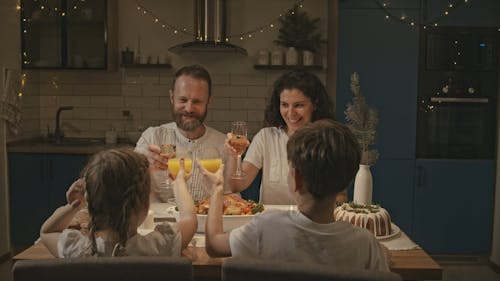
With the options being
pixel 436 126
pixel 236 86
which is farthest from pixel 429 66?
pixel 236 86

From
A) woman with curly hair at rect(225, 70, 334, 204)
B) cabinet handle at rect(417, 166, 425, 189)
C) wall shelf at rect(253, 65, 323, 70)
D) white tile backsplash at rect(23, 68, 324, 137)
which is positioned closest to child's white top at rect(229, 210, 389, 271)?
woman with curly hair at rect(225, 70, 334, 204)

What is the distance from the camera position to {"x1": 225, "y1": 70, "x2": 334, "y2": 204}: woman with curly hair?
98.8 inches

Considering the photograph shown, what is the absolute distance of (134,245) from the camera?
1.31 meters

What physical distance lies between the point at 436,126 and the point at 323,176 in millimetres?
3003

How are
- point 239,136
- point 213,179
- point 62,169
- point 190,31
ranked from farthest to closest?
point 190,31, point 62,169, point 239,136, point 213,179

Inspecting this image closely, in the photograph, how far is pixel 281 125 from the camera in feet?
8.91

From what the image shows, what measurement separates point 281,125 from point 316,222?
141cm

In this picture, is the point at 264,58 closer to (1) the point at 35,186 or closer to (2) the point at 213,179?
(1) the point at 35,186

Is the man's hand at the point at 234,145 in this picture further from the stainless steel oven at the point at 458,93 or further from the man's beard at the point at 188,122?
the stainless steel oven at the point at 458,93

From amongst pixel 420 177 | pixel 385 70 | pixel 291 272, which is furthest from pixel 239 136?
pixel 420 177

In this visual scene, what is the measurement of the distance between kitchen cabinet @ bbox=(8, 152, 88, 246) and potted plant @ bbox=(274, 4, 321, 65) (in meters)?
1.89

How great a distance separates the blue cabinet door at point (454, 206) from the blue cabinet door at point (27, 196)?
2872mm

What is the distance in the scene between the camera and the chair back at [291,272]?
1.05 meters

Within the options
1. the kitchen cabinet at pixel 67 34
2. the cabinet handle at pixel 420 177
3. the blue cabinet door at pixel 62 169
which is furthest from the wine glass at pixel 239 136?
the kitchen cabinet at pixel 67 34
